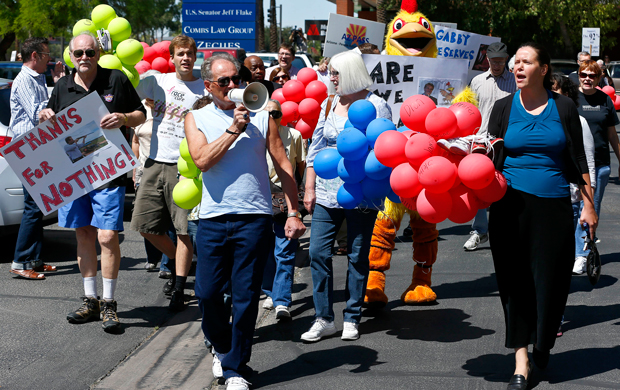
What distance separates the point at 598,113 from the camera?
7078mm

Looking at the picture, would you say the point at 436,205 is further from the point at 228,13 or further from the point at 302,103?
the point at 228,13

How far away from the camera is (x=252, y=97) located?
3805 millimetres

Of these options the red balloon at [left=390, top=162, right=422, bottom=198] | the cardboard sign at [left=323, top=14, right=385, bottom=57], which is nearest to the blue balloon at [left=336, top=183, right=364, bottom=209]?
the red balloon at [left=390, top=162, right=422, bottom=198]

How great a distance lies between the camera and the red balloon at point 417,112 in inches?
168

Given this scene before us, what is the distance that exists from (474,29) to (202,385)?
27502 millimetres

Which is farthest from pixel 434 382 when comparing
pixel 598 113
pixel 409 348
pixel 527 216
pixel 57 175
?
pixel 598 113

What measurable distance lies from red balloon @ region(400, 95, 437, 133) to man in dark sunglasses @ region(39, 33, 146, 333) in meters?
2.15

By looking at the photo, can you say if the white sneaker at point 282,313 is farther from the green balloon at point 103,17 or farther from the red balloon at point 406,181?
the green balloon at point 103,17

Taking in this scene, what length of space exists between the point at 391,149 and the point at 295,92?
261 cm

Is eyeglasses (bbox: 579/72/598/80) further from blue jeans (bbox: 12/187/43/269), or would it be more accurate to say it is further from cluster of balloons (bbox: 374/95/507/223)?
blue jeans (bbox: 12/187/43/269)

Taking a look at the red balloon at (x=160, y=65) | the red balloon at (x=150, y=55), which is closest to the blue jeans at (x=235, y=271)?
the red balloon at (x=160, y=65)

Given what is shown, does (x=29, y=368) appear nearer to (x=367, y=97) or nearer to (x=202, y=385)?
(x=202, y=385)

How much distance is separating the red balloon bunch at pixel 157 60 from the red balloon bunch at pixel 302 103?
4.18ft

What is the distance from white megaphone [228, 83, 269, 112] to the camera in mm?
3779
